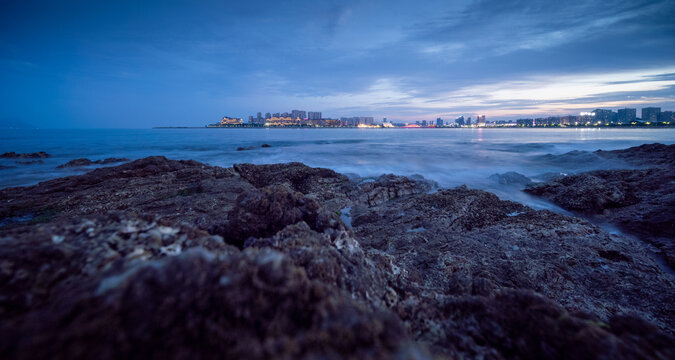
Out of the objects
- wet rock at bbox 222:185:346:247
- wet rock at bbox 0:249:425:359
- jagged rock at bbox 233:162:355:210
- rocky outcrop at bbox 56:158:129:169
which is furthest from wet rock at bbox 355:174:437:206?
rocky outcrop at bbox 56:158:129:169

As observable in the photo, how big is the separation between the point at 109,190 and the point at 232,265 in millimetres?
11828

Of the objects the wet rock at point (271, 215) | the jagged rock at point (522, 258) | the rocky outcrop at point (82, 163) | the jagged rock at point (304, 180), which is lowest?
the jagged rock at point (522, 258)

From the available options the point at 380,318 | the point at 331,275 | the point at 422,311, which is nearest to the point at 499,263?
the point at 422,311

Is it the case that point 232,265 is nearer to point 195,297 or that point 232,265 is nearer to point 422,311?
point 195,297

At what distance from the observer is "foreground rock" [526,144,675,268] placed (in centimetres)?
652

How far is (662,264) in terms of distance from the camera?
5.38 meters

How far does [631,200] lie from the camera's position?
850cm

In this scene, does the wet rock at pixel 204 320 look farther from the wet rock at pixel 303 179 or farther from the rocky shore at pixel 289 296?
the wet rock at pixel 303 179

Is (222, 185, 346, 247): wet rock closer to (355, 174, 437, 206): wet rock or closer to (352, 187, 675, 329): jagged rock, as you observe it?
(352, 187, 675, 329): jagged rock

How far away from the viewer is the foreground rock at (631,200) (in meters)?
6.52

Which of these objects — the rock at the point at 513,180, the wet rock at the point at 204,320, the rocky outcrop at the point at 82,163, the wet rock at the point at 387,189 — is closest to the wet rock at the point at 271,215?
the wet rock at the point at 204,320

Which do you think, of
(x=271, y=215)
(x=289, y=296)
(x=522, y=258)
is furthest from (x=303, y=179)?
(x=289, y=296)

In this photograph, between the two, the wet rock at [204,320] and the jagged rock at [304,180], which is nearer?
the wet rock at [204,320]

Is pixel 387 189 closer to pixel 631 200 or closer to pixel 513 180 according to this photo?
pixel 631 200
